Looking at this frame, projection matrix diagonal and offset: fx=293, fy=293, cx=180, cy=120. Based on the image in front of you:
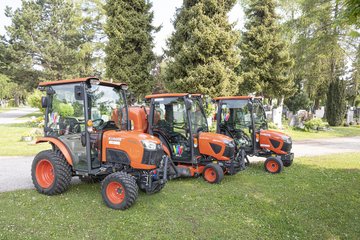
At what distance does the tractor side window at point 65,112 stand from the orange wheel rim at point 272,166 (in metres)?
5.60

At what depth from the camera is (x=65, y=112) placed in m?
6.10

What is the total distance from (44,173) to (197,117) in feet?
12.7

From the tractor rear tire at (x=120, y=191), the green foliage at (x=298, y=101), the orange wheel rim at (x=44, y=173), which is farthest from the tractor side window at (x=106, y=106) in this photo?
the green foliage at (x=298, y=101)

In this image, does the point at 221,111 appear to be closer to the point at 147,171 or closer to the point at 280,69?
the point at 147,171

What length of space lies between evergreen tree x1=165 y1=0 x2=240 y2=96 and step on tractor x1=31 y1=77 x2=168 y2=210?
10.0 m

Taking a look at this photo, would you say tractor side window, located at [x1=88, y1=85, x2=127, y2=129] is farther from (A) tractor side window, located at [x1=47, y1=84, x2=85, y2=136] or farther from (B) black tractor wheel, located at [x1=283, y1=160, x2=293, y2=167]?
(B) black tractor wheel, located at [x1=283, y1=160, x2=293, y2=167]

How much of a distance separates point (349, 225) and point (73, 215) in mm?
4713

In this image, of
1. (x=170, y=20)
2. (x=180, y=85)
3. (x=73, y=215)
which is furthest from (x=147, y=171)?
(x=170, y=20)

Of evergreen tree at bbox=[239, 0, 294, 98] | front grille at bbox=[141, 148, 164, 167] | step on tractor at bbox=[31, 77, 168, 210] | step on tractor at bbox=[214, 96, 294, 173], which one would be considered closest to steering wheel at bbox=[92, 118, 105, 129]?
step on tractor at bbox=[31, 77, 168, 210]

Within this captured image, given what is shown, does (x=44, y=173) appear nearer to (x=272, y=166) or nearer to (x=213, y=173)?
(x=213, y=173)

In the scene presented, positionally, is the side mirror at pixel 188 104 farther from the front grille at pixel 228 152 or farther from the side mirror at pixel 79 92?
the side mirror at pixel 79 92

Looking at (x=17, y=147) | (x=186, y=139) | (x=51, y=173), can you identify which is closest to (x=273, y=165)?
(x=186, y=139)

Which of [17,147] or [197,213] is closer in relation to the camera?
[197,213]

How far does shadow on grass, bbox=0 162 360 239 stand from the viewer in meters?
4.49
